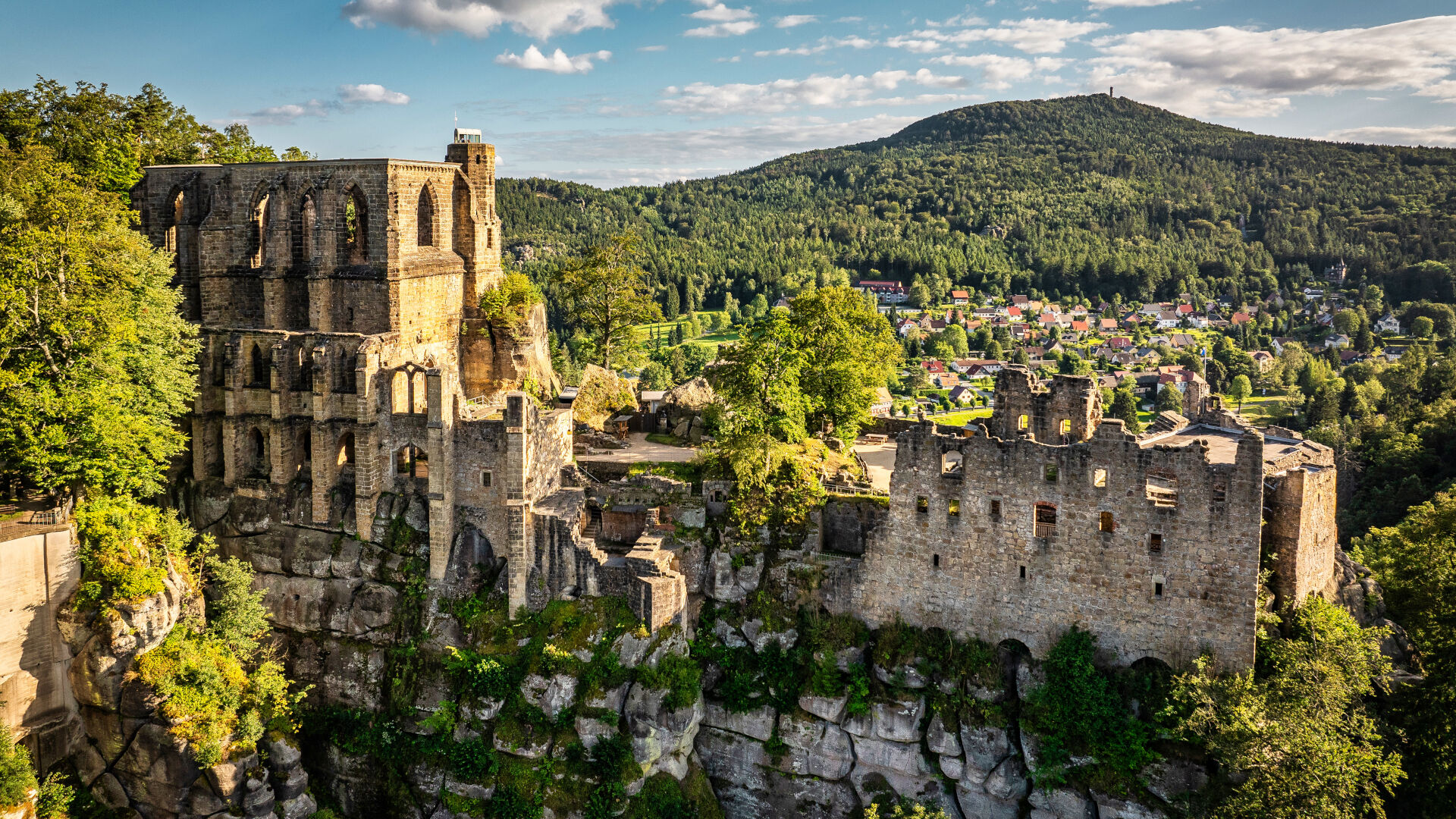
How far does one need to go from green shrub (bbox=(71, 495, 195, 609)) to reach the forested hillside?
71845mm

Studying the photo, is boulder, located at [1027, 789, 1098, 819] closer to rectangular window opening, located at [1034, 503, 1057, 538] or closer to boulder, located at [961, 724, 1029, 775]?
boulder, located at [961, 724, 1029, 775]

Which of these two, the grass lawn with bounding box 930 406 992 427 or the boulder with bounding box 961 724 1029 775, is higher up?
the grass lawn with bounding box 930 406 992 427

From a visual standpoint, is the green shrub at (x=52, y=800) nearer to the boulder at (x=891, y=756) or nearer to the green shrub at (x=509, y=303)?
the green shrub at (x=509, y=303)

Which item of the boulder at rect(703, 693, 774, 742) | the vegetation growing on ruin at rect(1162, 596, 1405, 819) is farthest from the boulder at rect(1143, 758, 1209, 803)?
the boulder at rect(703, 693, 774, 742)

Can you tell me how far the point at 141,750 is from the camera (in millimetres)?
30000

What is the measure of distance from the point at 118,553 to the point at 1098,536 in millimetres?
28380

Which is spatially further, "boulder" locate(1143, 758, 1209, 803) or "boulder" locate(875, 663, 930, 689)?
"boulder" locate(875, 663, 930, 689)

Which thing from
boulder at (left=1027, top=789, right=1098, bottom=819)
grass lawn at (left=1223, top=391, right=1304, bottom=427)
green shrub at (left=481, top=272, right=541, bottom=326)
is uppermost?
green shrub at (left=481, top=272, right=541, bottom=326)

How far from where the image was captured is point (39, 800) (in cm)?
2906

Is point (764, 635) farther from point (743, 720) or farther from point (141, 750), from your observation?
point (141, 750)

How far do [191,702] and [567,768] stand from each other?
37.6 ft

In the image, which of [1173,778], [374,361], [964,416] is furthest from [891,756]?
[964,416]

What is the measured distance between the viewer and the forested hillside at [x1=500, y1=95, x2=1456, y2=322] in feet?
405

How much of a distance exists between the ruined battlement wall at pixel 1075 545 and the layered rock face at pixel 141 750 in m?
18.7
